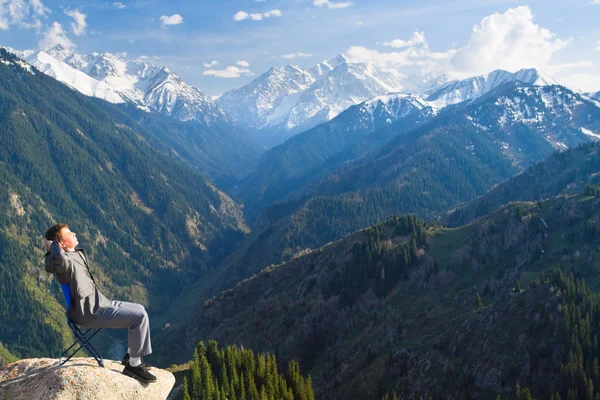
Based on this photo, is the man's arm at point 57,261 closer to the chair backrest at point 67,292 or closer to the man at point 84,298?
the man at point 84,298

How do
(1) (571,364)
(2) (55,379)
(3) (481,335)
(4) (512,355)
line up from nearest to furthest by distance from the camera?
1. (2) (55,379)
2. (1) (571,364)
3. (4) (512,355)
4. (3) (481,335)

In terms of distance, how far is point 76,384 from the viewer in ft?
67.5

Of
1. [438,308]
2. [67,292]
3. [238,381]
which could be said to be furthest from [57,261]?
[438,308]

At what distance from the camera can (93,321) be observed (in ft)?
62.7

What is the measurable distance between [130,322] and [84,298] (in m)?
2.47

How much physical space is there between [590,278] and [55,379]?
126956 mm

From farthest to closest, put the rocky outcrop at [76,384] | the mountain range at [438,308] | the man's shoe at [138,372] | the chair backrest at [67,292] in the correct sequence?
the mountain range at [438,308]
the man's shoe at [138,372]
the rocky outcrop at [76,384]
the chair backrest at [67,292]

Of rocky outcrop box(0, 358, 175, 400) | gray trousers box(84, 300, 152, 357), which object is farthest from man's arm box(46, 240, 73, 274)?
rocky outcrop box(0, 358, 175, 400)

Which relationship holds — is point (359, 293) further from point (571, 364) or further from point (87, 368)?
point (87, 368)

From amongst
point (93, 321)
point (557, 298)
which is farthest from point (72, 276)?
point (557, 298)

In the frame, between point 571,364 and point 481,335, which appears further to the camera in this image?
point 481,335

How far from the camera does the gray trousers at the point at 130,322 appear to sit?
19.3 meters

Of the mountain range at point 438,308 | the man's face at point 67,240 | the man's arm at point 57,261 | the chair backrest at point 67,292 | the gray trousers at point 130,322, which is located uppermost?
the man's face at point 67,240

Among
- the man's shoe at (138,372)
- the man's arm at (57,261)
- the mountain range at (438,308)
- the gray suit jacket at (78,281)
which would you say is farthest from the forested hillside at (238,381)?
the mountain range at (438,308)
